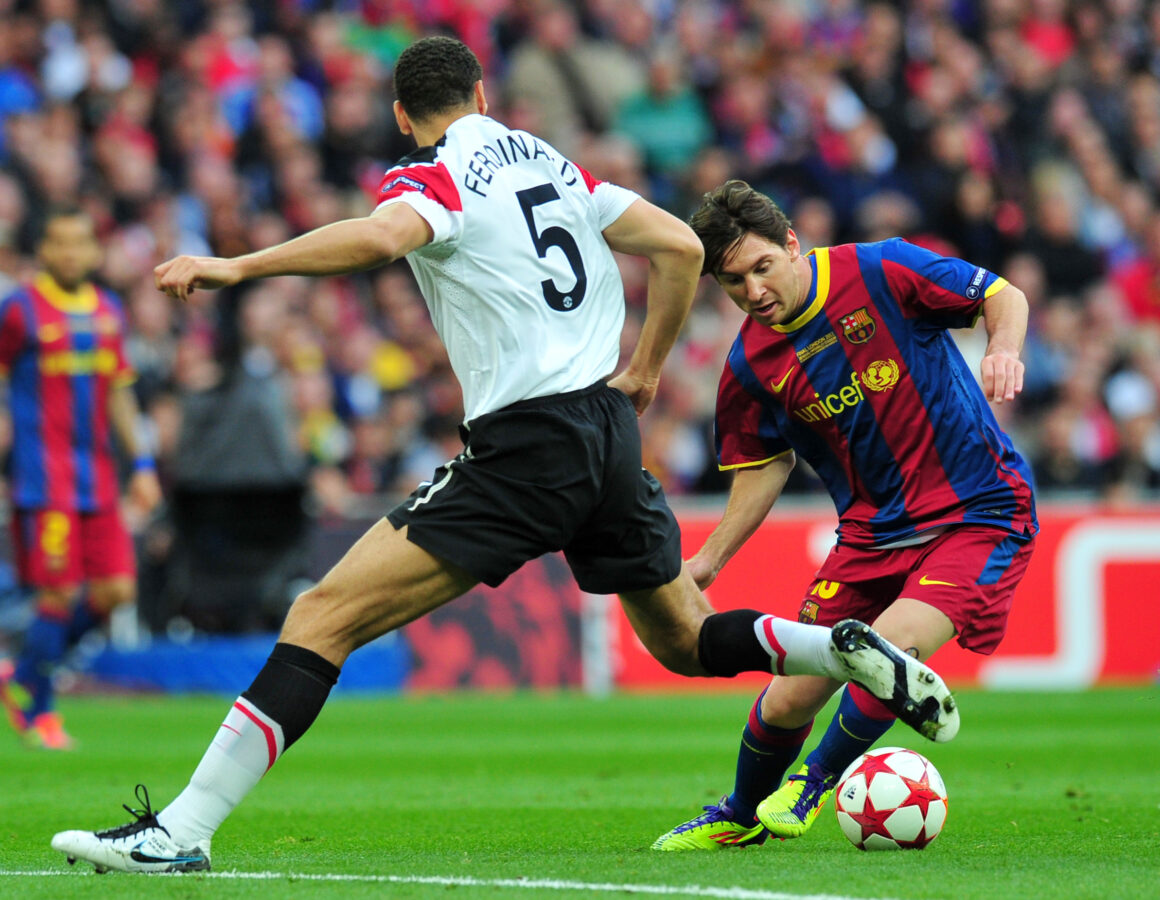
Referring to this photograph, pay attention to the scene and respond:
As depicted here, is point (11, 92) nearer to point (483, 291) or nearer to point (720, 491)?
point (720, 491)

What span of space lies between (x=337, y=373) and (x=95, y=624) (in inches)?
186

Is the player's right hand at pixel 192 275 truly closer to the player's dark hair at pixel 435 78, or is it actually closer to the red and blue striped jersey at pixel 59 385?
the player's dark hair at pixel 435 78

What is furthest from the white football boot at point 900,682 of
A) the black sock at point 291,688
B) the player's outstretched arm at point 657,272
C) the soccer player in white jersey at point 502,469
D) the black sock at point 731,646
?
the black sock at point 291,688

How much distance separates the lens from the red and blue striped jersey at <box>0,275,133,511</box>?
9.62m

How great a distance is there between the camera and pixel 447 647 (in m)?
13.6

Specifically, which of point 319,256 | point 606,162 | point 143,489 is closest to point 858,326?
point 319,256

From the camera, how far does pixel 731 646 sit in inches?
203

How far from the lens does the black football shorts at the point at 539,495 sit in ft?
15.7

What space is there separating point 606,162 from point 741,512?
10.9 meters

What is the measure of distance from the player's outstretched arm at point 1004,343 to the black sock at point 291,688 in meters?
2.02

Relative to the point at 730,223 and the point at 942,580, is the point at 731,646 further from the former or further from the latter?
the point at 730,223

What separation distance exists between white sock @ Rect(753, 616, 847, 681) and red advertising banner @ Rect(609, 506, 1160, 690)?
27.2 feet

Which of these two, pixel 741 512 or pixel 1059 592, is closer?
pixel 741 512

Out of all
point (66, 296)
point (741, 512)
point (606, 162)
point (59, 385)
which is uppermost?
point (606, 162)
